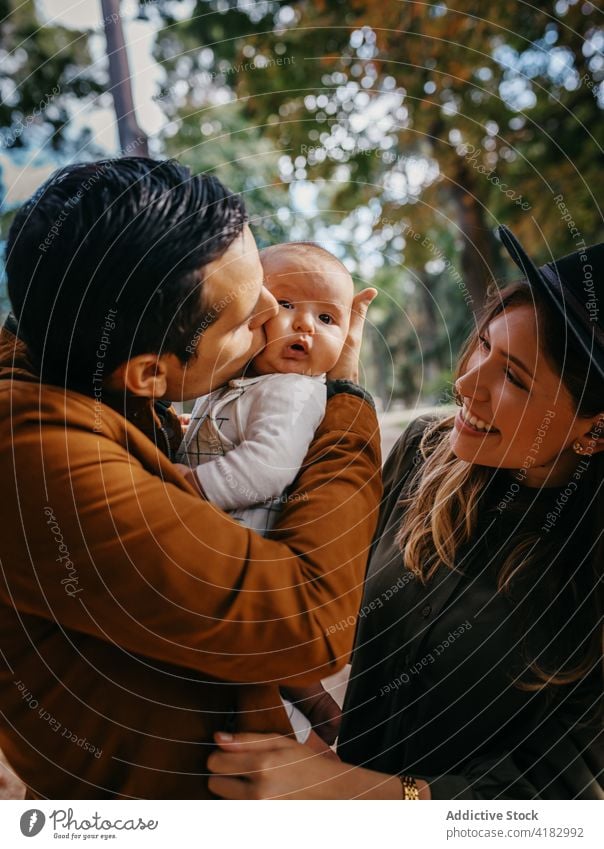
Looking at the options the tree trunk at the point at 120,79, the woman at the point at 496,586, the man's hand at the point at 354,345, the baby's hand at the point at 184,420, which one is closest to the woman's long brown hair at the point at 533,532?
the woman at the point at 496,586

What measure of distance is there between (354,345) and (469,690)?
0.38m

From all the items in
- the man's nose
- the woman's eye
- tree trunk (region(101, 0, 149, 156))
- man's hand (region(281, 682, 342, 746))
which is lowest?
man's hand (region(281, 682, 342, 746))

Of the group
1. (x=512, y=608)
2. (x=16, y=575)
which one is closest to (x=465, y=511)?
(x=512, y=608)

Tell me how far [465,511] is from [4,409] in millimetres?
474

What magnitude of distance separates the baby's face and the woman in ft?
0.54

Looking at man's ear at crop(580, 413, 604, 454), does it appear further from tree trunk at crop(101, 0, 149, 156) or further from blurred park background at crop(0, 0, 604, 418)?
tree trunk at crop(101, 0, 149, 156)

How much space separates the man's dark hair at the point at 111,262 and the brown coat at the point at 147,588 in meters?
0.04

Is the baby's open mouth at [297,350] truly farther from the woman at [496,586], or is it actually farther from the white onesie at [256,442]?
the woman at [496,586]

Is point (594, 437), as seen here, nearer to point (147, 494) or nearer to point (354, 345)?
point (354, 345)

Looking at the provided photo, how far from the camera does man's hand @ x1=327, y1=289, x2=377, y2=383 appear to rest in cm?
62

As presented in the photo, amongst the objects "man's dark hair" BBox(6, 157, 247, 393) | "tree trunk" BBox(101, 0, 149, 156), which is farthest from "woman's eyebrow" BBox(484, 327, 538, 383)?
"tree trunk" BBox(101, 0, 149, 156)

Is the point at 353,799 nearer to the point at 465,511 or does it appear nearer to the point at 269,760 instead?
the point at 269,760

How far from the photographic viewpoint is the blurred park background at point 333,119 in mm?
703

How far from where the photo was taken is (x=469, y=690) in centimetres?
73
